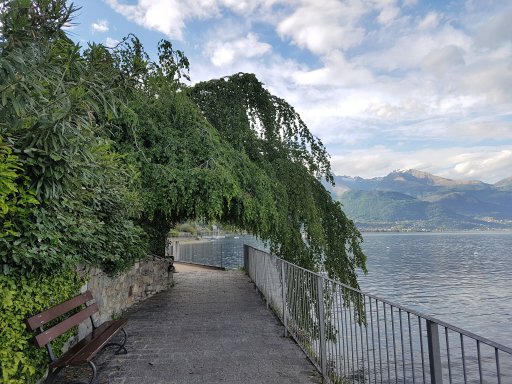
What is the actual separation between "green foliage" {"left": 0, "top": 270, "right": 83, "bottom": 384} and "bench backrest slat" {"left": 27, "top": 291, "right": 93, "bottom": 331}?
85 millimetres

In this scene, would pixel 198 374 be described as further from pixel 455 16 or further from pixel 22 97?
pixel 455 16

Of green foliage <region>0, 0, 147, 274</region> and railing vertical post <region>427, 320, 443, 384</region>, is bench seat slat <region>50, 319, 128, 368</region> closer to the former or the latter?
green foliage <region>0, 0, 147, 274</region>

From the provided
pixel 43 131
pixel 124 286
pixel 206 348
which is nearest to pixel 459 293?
pixel 124 286

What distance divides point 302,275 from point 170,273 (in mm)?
7480

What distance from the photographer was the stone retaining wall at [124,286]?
621 centimetres

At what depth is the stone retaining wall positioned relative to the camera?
6.21 metres

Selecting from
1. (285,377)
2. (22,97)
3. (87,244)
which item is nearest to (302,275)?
(285,377)

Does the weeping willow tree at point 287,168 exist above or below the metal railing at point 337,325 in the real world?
→ above

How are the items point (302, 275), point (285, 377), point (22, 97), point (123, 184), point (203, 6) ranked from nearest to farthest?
point (22, 97)
point (285, 377)
point (302, 275)
point (123, 184)
point (203, 6)

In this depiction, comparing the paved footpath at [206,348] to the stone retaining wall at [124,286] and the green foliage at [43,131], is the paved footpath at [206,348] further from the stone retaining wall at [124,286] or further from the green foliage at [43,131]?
the green foliage at [43,131]

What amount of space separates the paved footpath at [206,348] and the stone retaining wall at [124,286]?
1.21 ft

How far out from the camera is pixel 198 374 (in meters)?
4.54

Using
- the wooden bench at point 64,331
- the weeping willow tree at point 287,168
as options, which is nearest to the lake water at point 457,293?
the weeping willow tree at point 287,168

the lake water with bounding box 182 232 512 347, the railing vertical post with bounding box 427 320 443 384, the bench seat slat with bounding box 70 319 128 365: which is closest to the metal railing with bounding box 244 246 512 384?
the railing vertical post with bounding box 427 320 443 384
